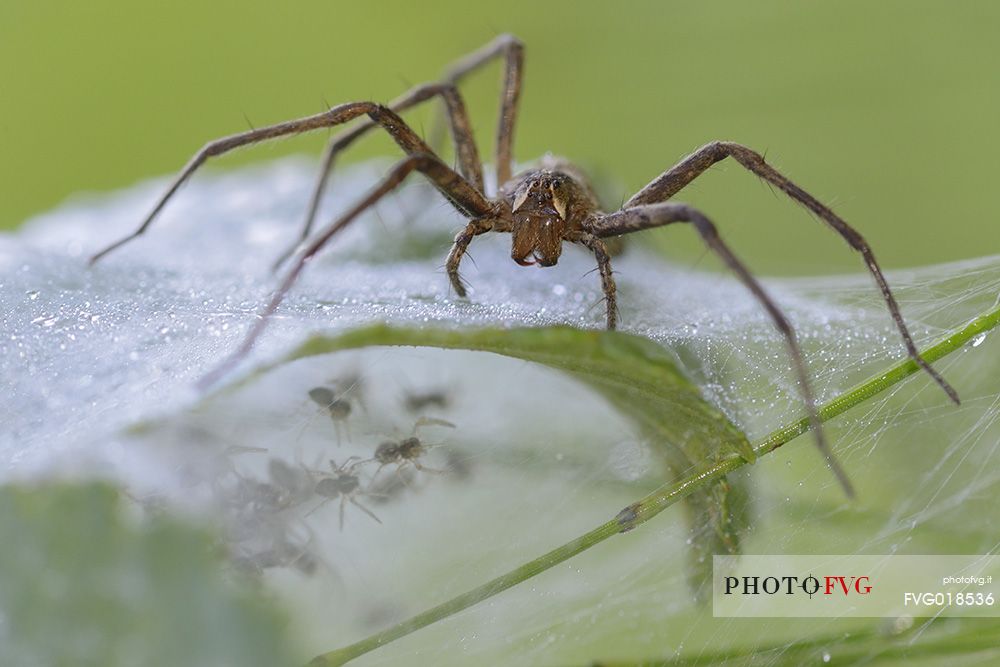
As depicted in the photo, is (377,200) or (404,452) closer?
(404,452)

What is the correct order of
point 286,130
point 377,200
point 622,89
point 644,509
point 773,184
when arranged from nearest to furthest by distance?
1. point 644,509
2. point 377,200
3. point 773,184
4. point 286,130
5. point 622,89

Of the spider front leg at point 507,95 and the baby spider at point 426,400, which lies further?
the spider front leg at point 507,95

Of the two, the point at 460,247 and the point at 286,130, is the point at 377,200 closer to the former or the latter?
the point at 460,247

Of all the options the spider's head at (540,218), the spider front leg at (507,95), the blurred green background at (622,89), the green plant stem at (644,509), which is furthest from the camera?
the blurred green background at (622,89)

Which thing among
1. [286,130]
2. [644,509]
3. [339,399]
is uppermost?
[286,130]

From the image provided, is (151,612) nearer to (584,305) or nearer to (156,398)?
(156,398)

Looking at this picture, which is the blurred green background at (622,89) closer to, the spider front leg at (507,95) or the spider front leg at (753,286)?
the spider front leg at (507,95)

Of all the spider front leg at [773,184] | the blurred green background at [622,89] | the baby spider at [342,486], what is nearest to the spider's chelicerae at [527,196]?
the spider front leg at [773,184]

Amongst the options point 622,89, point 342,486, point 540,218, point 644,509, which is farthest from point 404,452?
point 622,89
